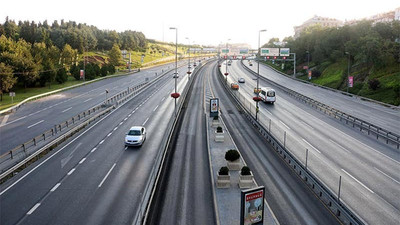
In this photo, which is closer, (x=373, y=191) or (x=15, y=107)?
(x=373, y=191)

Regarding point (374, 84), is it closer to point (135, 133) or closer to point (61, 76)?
point (135, 133)

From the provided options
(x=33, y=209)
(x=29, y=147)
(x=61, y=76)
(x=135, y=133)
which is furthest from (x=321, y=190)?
(x=61, y=76)

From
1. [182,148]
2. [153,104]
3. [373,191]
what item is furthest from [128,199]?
[153,104]

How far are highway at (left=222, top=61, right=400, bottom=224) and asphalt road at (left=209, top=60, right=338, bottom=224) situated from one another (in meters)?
1.92

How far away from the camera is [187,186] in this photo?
2350 centimetres

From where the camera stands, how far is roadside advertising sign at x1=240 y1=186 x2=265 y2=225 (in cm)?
1548

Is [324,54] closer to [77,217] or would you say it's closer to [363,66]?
[363,66]

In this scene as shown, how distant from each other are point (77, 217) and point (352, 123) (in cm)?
3504

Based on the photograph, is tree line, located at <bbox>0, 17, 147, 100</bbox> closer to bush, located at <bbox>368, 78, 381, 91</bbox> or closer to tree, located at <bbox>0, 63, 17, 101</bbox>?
tree, located at <bbox>0, 63, 17, 101</bbox>

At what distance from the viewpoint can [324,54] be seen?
102 m

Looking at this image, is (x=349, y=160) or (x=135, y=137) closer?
(x=349, y=160)

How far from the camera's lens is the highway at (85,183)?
62.6 feet

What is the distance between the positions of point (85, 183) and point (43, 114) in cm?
3033

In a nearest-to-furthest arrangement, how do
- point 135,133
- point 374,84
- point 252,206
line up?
point 252,206
point 135,133
point 374,84
